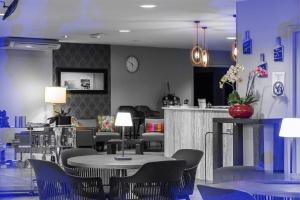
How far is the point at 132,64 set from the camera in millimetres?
16406

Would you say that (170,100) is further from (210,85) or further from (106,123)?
(210,85)

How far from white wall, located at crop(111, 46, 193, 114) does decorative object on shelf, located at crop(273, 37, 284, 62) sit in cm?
878

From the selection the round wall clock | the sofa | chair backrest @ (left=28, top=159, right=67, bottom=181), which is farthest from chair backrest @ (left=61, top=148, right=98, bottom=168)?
the round wall clock

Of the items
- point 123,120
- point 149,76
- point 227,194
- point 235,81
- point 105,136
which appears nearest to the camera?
point 227,194

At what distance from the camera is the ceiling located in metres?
9.09

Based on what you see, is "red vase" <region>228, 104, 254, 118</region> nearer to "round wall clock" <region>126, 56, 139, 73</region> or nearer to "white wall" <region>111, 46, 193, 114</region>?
"white wall" <region>111, 46, 193, 114</region>

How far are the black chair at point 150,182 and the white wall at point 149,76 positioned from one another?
11.0 metres

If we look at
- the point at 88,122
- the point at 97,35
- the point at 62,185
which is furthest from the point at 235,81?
the point at 88,122

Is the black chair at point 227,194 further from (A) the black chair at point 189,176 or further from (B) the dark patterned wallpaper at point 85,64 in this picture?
(B) the dark patterned wallpaper at point 85,64

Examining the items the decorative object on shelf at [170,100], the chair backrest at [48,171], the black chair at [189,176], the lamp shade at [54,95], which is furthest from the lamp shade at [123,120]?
the decorative object on shelf at [170,100]

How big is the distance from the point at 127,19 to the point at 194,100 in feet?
24.3

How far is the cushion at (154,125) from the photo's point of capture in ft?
46.9

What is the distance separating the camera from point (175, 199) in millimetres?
5246

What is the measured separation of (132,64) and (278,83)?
902cm
